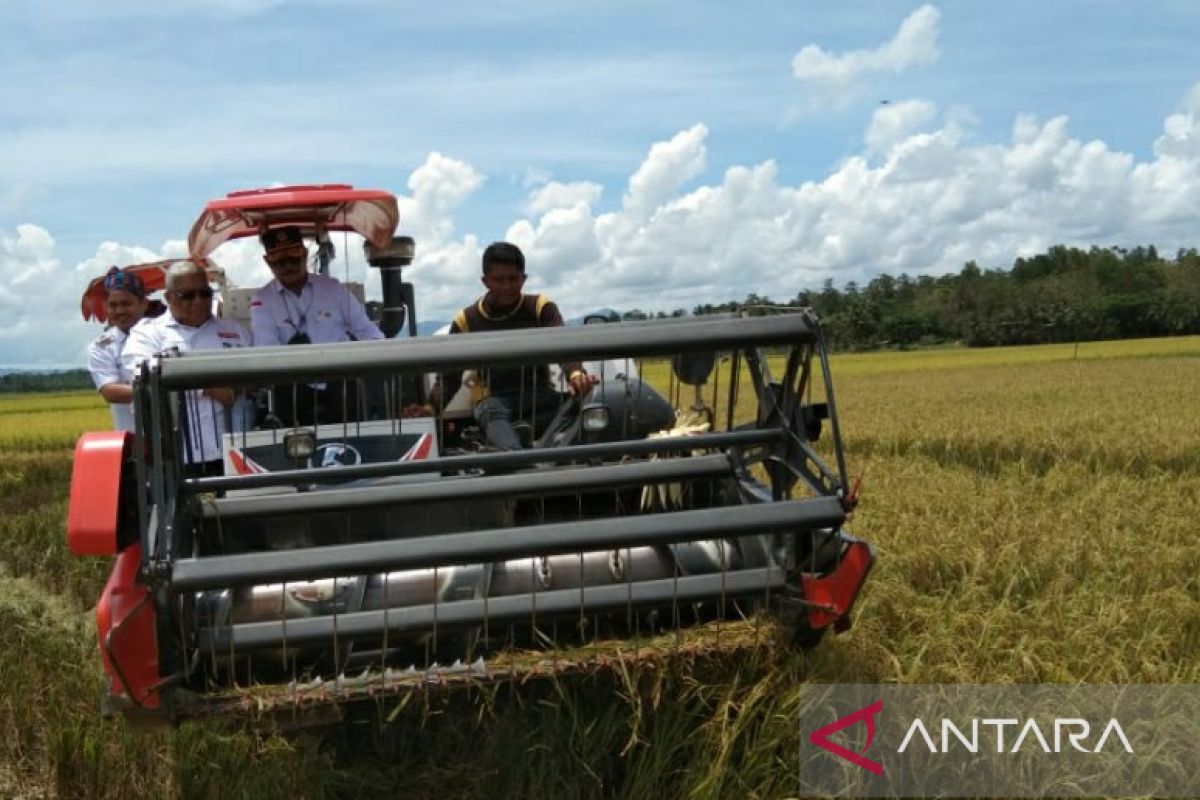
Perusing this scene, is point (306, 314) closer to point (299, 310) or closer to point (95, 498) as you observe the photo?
point (299, 310)

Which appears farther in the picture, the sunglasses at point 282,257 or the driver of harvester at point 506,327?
the sunglasses at point 282,257

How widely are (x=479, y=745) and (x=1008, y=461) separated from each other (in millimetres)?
5919

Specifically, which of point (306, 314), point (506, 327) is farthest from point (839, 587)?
point (306, 314)

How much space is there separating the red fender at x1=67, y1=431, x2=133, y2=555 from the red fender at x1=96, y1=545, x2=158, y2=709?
0.52ft

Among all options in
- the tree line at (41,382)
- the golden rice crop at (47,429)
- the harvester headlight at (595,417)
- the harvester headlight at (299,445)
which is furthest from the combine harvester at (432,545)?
the tree line at (41,382)

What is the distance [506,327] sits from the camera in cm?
527

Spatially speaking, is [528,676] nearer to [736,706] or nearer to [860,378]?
[736,706]

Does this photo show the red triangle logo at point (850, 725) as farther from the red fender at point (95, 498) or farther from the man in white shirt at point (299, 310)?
the man in white shirt at point (299, 310)

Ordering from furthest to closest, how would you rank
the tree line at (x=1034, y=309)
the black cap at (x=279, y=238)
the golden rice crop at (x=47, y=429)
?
1. the tree line at (x=1034, y=309)
2. the golden rice crop at (x=47, y=429)
3. the black cap at (x=279, y=238)

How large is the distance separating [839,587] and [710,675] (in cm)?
49

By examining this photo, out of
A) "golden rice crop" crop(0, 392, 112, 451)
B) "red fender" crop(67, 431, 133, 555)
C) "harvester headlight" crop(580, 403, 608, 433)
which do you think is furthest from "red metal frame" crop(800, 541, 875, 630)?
"golden rice crop" crop(0, 392, 112, 451)

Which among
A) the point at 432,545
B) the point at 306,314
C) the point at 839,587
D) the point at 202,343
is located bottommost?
the point at 839,587

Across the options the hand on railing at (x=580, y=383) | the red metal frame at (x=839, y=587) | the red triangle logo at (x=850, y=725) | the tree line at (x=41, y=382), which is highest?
the hand on railing at (x=580, y=383)

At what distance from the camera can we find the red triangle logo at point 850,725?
314 cm
